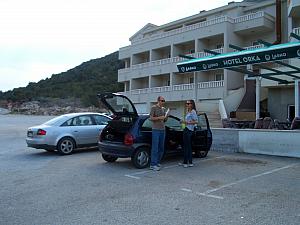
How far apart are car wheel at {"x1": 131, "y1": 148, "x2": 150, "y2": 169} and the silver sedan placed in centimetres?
397

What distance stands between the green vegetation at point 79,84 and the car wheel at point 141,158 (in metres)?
68.5

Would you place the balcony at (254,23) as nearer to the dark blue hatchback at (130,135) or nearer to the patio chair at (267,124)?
the patio chair at (267,124)

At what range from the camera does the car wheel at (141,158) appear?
8.98m

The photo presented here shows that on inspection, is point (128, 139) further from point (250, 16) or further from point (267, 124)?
point (250, 16)

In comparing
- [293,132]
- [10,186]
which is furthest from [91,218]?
[293,132]

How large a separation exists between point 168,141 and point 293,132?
4.49 m

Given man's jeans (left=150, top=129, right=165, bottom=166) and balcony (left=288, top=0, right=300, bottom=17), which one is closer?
man's jeans (left=150, top=129, right=165, bottom=166)

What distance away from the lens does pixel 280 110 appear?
22.2m

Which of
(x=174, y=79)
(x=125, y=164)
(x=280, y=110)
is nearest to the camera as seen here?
(x=125, y=164)

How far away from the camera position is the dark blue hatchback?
29.6 feet

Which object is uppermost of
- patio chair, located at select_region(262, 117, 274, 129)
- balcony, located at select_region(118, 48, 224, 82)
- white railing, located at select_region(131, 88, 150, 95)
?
balcony, located at select_region(118, 48, 224, 82)

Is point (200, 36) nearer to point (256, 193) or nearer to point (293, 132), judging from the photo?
Answer: point (293, 132)

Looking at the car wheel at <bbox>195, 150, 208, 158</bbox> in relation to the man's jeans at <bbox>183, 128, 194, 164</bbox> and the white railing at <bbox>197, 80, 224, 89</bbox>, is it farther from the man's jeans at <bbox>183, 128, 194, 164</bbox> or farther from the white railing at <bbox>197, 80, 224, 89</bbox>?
the white railing at <bbox>197, 80, 224, 89</bbox>

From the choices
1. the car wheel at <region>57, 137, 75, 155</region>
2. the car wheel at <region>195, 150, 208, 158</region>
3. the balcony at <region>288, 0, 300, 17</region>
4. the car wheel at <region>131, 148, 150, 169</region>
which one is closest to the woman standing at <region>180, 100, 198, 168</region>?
the car wheel at <region>131, 148, 150, 169</region>
